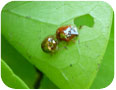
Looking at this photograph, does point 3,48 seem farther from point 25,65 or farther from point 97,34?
point 97,34

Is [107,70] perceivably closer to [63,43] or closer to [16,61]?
[63,43]

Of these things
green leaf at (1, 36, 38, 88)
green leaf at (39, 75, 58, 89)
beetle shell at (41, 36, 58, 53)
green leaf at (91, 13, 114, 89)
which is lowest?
green leaf at (91, 13, 114, 89)

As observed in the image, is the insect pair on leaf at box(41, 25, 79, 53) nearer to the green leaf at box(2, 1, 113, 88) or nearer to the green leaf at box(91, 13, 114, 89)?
the green leaf at box(2, 1, 113, 88)

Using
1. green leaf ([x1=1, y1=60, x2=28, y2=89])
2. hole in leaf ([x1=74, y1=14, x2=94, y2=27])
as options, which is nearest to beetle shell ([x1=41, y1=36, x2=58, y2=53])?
hole in leaf ([x1=74, y1=14, x2=94, y2=27])

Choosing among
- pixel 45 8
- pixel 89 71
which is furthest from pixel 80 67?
pixel 45 8

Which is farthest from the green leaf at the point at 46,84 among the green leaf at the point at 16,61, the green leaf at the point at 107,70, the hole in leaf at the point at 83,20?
the hole in leaf at the point at 83,20

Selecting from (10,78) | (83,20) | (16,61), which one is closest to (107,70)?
(83,20)
